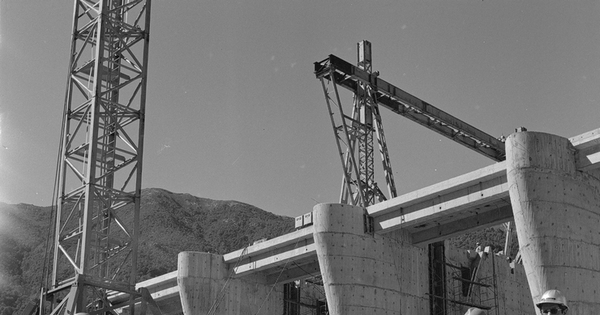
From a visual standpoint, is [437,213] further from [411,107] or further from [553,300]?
[553,300]

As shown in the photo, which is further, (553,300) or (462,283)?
(462,283)

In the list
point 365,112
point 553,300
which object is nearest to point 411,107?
point 365,112

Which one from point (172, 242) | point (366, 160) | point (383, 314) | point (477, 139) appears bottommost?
point (383, 314)

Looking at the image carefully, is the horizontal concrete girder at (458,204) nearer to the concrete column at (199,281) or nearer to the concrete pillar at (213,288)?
the concrete pillar at (213,288)

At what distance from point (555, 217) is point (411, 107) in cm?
1868

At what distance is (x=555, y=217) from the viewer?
31.8 m

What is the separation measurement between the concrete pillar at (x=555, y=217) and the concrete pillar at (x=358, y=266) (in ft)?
30.6

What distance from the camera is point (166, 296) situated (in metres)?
51.4

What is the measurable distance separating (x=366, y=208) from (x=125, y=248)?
11.7m

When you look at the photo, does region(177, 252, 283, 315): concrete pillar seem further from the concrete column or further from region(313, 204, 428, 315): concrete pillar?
region(313, 204, 428, 315): concrete pillar

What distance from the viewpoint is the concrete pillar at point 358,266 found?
39344 millimetres

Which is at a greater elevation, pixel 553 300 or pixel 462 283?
pixel 462 283

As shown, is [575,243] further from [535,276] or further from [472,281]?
[472,281]

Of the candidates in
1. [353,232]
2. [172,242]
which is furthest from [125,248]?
[172,242]
